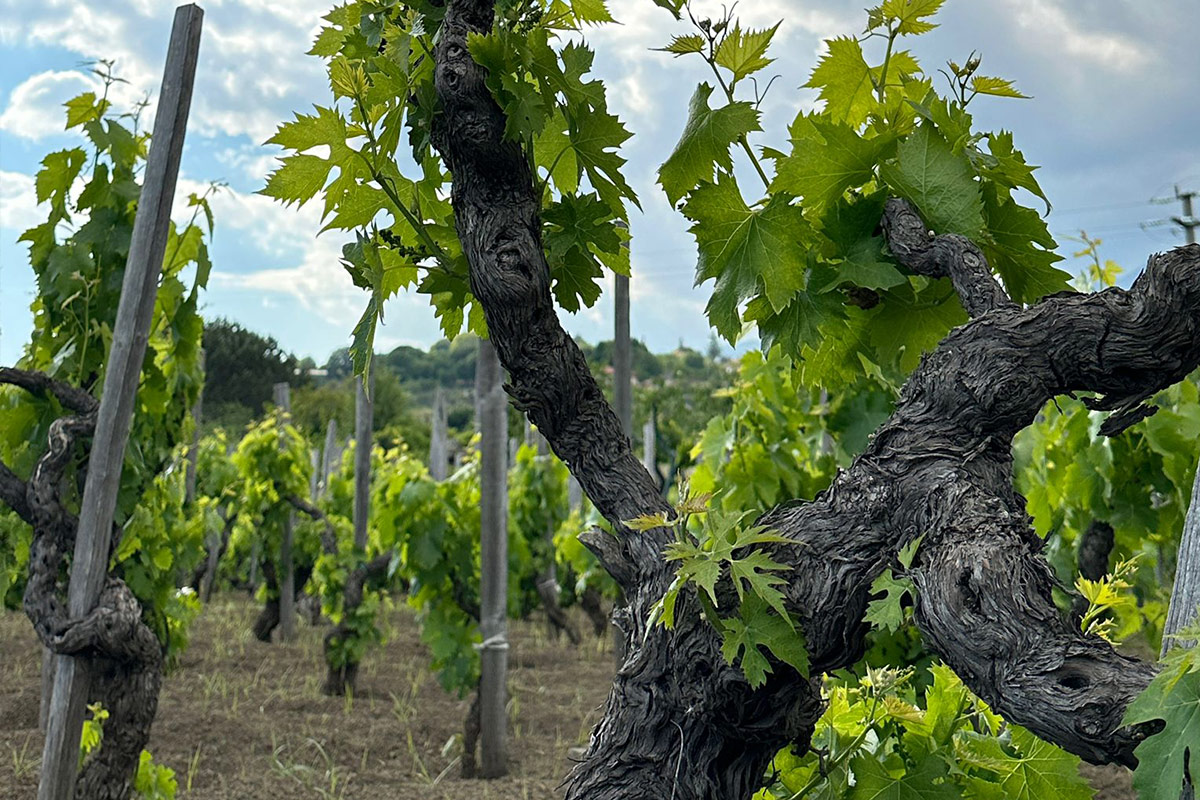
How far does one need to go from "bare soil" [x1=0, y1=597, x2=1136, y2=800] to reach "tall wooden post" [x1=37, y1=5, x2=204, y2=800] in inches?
66.8

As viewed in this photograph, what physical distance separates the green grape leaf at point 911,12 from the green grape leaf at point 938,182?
200 millimetres

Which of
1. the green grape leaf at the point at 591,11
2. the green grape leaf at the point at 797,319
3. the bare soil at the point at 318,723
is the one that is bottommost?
the bare soil at the point at 318,723

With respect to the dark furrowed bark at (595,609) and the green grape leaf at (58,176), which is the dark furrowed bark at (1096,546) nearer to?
the green grape leaf at (58,176)

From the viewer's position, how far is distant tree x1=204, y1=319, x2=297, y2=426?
110 feet

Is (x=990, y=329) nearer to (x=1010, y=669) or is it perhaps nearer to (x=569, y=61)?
(x=1010, y=669)

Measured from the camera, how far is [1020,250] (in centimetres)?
176

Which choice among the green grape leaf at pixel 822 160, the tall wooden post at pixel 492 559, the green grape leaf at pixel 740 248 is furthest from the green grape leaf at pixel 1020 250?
the tall wooden post at pixel 492 559

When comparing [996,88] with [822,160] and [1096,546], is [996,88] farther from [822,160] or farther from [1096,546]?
[1096,546]

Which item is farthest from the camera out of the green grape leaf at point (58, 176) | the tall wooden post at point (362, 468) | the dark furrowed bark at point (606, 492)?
the tall wooden post at point (362, 468)

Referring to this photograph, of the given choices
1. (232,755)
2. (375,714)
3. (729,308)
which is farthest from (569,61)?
(375,714)

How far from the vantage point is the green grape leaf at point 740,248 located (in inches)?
64.6

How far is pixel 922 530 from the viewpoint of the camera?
1.40m

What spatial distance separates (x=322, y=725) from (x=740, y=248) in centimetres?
583

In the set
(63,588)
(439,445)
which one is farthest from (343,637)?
(439,445)
